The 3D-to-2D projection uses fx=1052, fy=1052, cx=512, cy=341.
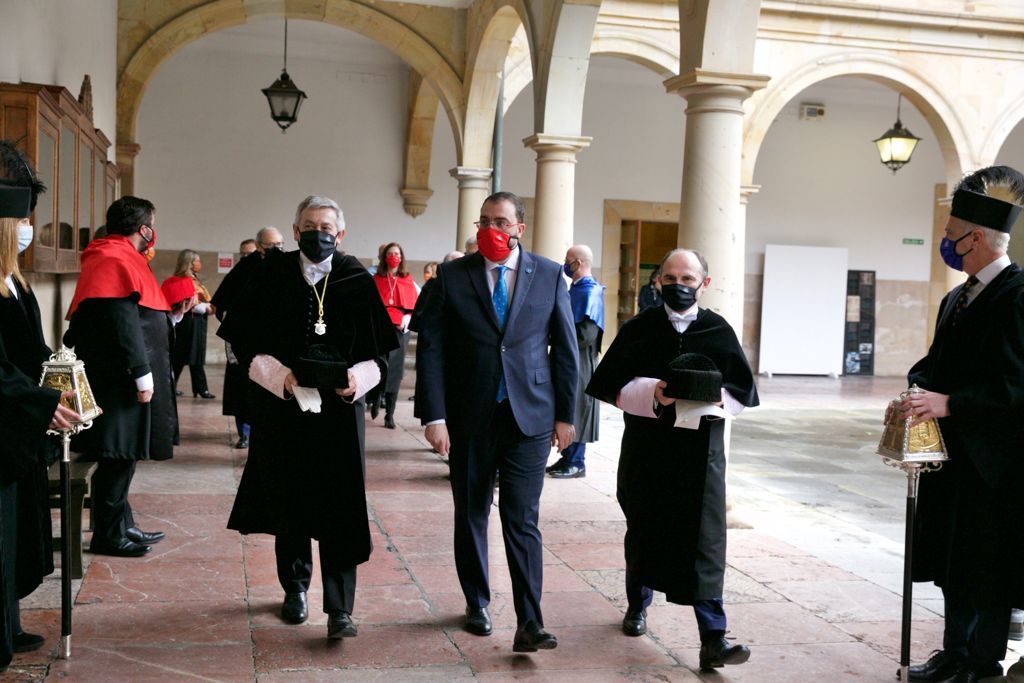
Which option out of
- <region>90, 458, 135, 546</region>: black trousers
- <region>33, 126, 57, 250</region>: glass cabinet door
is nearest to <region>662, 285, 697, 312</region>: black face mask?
<region>90, 458, 135, 546</region>: black trousers

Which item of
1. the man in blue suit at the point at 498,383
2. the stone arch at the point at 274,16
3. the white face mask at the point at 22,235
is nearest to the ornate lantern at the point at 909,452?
the man in blue suit at the point at 498,383

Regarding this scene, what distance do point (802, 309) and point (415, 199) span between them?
694 centimetres

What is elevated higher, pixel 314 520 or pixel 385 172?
pixel 385 172

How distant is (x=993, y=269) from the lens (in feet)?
11.4

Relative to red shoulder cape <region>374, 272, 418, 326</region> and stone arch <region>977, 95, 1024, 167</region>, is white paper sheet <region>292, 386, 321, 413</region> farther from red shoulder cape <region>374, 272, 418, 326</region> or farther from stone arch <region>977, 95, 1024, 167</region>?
stone arch <region>977, 95, 1024, 167</region>

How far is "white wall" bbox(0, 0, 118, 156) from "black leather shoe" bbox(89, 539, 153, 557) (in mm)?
2391

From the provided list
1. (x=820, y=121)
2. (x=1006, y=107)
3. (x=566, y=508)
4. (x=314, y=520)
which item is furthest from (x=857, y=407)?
(x=314, y=520)

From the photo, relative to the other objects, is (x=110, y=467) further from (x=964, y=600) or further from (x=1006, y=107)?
(x=1006, y=107)

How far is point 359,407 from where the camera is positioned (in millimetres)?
3854

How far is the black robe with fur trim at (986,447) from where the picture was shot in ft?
10.9

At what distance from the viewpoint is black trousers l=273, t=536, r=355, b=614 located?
148 inches

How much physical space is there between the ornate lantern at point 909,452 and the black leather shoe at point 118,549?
3277mm

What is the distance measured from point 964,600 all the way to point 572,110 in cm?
616

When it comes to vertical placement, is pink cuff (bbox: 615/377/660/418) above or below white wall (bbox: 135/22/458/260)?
below
